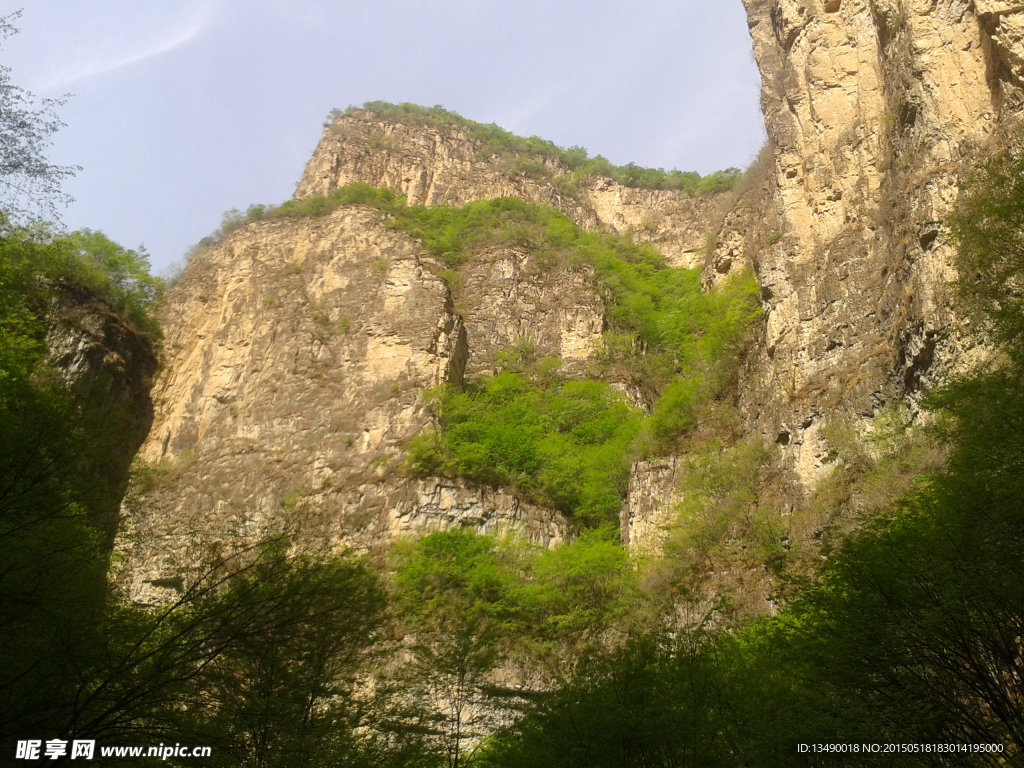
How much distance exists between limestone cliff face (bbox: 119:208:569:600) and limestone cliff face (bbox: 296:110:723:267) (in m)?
8.50

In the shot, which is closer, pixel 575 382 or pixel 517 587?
pixel 517 587

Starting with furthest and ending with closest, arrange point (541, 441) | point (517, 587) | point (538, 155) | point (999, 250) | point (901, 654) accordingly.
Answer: point (538, 155) → point (541, 441) → point (517, 587) → point (999, 250) → point (901, 654)

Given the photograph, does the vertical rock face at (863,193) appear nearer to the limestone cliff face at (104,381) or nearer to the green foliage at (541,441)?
the green foliage at (541,441)

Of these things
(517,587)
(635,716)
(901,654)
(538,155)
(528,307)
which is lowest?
(635,716)

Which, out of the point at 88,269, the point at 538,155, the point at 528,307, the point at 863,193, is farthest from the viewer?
the point at 538,155

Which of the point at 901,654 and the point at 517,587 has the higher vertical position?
the point at 517,587

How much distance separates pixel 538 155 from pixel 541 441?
3190cm

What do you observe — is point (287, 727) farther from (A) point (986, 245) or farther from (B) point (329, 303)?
(B) point (329, 303)

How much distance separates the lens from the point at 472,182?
51156mm

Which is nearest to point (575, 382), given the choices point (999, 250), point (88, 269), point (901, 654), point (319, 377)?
point (319, 377)

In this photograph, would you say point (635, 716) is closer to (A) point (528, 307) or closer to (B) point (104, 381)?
(B) point (104, 381)

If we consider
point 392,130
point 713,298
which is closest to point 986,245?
point 713,298

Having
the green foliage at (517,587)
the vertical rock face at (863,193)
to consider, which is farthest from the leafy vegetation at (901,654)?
the green foliage at (517,587)

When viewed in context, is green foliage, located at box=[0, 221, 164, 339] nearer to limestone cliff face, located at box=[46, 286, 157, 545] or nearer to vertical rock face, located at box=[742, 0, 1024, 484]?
limestone cliff face, located at box=[46, 286, 157, 545]
